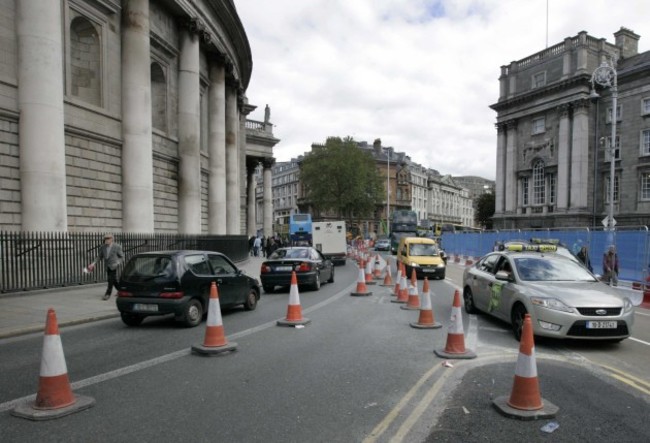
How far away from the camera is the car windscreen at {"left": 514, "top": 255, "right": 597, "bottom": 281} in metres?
8.52

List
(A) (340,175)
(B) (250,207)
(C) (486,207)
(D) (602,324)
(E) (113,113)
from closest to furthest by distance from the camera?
(D) (602,324) < (E) (113,113) < (B) (250,207) < (A) (340,175) < (C) (486,207)

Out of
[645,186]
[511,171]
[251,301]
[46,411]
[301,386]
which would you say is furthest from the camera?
[511,171]

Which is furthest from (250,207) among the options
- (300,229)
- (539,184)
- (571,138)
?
(571,138)

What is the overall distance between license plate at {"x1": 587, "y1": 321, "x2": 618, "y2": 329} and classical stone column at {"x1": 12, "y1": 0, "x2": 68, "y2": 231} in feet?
49.3

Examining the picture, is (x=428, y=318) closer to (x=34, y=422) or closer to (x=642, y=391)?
(x=642, y=391)

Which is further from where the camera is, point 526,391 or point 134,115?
point 134,115

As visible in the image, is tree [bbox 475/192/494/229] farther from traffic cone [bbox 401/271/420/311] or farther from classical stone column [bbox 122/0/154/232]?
traffic cone [bbox 401/271/420/311]

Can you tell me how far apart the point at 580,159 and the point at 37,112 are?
47540 mm

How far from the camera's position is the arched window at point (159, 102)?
25.0m

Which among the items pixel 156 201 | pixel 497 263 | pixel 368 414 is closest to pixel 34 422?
pixel 368 414

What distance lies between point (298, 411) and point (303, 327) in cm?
439

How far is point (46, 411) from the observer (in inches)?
175

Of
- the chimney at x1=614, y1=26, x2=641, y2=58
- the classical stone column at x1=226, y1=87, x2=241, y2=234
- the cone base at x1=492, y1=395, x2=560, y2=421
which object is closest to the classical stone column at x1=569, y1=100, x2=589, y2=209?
the chimney at x1=614, y1=26, x2=641, y2=58

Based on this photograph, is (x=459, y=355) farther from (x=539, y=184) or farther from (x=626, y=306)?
(x=539, y=184)
